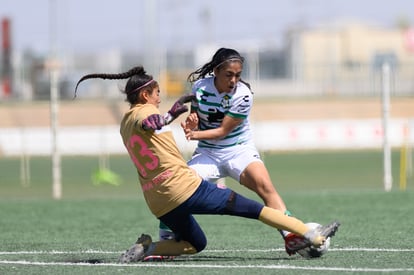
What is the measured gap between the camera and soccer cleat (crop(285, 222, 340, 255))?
9.08 m

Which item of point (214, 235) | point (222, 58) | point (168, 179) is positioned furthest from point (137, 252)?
point (214, 235)

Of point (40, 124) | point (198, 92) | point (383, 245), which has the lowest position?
point (40, 124)

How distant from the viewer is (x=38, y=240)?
11.9m

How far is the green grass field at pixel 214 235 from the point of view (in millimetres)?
8922

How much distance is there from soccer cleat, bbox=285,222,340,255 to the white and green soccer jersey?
1179 millimetres

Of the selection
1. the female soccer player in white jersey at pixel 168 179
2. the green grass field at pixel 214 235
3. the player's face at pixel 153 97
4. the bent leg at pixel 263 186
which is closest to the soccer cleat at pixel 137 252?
the green grass field at pixel 214 235

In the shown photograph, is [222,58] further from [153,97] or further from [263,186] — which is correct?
[263,186]

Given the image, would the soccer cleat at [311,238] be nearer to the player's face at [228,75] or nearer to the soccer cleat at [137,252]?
the soccer cleat at [137,252]

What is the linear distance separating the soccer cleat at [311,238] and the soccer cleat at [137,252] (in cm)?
130

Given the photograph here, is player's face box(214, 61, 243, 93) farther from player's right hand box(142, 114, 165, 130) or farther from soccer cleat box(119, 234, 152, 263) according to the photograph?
soccer cleat box(119, 234, 152, 263)

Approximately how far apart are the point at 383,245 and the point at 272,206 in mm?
1455

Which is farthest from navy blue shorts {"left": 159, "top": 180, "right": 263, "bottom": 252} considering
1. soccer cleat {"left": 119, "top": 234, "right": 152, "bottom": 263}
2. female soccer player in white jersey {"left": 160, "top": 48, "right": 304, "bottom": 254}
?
female soccer player in white jersey {"left": 160, "top": 48, "right": 304, "bottom": 254}

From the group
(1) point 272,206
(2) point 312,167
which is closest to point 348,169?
(2) point 312,167

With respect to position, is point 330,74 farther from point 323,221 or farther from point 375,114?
point 323,221
